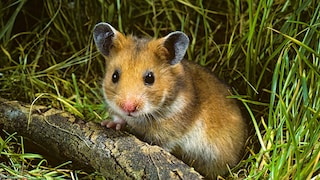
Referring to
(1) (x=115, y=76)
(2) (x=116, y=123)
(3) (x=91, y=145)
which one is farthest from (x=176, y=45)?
Result: (3) (x=91, y=145)

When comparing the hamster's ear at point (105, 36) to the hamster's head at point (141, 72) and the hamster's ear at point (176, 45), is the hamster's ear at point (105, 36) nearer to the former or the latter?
the hamster's head at point (141, 72)

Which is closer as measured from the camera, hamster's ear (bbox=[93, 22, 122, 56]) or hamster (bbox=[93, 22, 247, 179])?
hamster (bbox=[93, 22, 247, 179])

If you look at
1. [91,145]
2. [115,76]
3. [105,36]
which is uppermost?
[105,36]

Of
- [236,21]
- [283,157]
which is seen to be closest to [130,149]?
[283,157]

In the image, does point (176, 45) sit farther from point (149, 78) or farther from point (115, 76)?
point (115, 76)

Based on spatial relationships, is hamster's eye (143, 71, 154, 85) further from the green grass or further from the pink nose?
the green grass

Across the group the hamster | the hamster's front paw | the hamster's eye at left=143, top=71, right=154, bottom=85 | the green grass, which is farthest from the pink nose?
the green grass

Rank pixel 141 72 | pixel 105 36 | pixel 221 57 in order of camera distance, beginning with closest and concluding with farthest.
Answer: pixel 141 72, pixel 105 36, pixel 221 57
